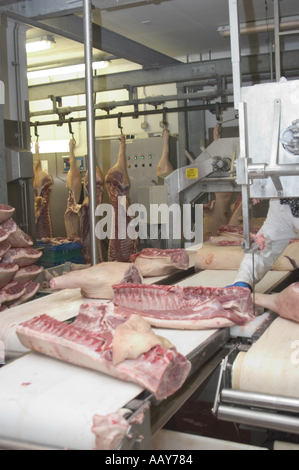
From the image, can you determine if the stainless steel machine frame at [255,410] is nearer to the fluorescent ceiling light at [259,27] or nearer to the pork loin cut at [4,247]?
the pork loin cut at [4,247]

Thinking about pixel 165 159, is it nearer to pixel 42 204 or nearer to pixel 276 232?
pixel 42 204

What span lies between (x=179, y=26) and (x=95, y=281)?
4.95 metres

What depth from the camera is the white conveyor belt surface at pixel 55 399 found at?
4.90 ft

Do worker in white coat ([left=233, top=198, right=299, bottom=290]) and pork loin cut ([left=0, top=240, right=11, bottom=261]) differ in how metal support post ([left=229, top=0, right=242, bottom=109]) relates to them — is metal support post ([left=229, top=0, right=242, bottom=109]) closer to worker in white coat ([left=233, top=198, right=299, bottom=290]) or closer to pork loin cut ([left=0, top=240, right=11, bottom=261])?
worker in white coat ([left=233, top=198, right=299, bottom=290])

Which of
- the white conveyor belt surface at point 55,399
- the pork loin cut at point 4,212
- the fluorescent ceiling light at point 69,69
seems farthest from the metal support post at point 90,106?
the fluorescent ceiling light at point 69,69

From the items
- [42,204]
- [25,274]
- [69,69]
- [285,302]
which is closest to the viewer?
[285,302]

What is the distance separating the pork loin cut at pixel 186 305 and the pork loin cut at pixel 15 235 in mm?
1391

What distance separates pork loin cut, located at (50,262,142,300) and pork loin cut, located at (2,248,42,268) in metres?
0.96

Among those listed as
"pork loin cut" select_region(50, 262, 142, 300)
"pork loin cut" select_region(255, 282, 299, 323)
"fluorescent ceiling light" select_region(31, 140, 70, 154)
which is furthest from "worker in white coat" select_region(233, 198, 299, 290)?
"fluorescent ceiling light" select_region(31, 140, 70, 154)
